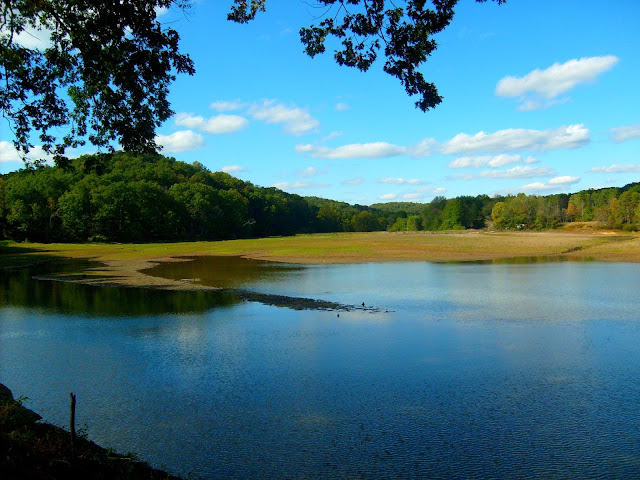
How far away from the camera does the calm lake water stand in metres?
7.92

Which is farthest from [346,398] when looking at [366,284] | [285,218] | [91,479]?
[285,218]

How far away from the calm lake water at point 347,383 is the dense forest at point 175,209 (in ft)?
18.2

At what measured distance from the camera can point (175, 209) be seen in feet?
335

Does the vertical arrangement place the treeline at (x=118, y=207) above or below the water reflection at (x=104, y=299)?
above

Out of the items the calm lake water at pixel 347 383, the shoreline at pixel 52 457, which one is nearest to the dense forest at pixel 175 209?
the calm lake water at pixel 347 383

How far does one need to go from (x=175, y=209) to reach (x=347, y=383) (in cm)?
9657

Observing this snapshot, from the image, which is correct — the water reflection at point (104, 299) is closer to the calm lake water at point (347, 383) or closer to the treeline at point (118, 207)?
the calm lake water at point (347, 383)

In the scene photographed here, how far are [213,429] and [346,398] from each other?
9.52 ft

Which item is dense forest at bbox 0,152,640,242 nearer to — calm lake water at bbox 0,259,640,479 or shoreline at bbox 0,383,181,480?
calm lake water at bbox 0,259,640,479

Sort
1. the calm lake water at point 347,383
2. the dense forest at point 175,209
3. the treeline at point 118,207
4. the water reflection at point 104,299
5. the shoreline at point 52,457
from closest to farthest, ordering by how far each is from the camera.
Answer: the shoreline at point 52,457 < the calm lake water at point 347,383 < the water reflection at point 104,299 < the treeline at point 118,207 < the dense forest at point 175,209

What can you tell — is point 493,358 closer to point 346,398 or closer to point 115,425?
point 346,398

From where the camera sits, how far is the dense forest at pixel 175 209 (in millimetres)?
81188

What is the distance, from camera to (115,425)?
356 inches

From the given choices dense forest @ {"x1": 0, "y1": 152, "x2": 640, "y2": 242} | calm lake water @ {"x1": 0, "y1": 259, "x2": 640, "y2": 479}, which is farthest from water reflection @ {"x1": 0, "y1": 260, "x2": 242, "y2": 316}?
dense forest @ {"x1": 0, "y1": 152, "x2": 640, "y2": 242}
